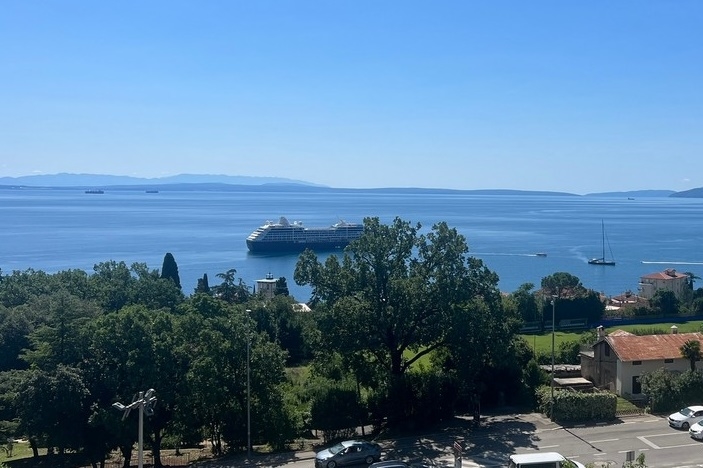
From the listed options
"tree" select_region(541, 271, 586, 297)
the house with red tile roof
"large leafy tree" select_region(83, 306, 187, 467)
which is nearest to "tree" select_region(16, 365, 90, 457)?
"large leafy tree" select_region(83, 306, 187, 467)

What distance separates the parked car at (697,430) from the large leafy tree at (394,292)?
835 centimetres

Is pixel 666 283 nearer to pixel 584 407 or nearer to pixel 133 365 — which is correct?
pixel 584 407

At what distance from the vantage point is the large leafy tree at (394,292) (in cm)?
2688

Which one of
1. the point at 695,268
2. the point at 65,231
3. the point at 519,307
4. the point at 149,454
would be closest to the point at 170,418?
the point at 149,454

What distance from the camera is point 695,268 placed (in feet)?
354

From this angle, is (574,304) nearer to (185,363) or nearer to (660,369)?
(660,369)

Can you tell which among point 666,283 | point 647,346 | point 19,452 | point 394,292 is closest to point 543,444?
point 394,292

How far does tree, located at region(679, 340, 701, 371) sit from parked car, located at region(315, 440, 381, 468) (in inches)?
614

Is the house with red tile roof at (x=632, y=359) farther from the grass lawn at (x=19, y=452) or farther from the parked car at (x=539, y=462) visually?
the grass lawn at (x=19, y=452)

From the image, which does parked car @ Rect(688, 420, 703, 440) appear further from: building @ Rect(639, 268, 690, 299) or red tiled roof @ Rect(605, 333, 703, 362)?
building @ Rect(639, 268, 690, 299)

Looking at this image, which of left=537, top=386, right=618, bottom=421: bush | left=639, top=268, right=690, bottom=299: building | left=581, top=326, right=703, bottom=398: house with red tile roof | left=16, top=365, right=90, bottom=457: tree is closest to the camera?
left=16, top=365, right=90, bottom=457: tree

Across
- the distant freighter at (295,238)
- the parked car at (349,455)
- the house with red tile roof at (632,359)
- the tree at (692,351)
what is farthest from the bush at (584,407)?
the distant freighter at (295,238)

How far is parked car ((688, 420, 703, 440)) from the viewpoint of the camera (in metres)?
23.3

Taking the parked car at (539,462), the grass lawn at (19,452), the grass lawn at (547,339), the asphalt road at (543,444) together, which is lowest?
the grass lawn at (19,452)
